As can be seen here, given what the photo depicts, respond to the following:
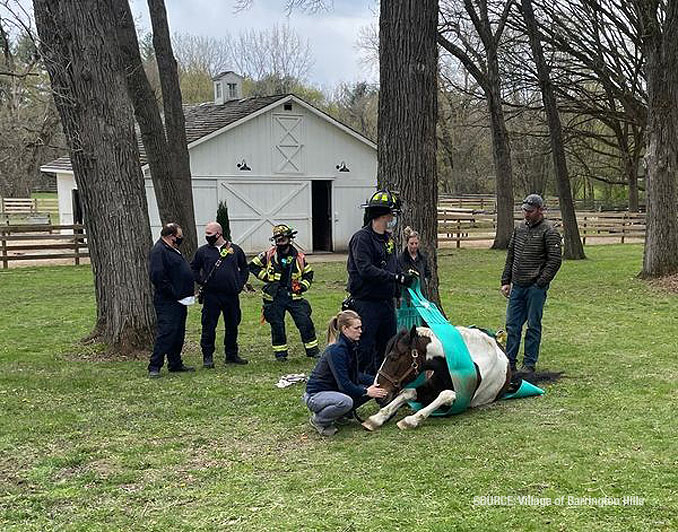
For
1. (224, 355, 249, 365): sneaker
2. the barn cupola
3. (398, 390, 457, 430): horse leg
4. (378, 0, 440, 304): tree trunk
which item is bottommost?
(224, 355, 249, 365): sneaker

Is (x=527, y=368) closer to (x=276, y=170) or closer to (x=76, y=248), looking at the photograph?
(x=276, y=170)

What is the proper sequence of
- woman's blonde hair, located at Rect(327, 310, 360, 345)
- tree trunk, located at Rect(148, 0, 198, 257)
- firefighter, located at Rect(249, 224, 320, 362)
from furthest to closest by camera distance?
tree trunk, located at Rect(148, 0, 198, 257)
firefighter, located at Rect(249, 224, 320, 362)
woman's blonde hair, located at Rect(327, 310, 360, 345)

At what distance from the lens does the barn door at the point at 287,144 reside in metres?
23.9

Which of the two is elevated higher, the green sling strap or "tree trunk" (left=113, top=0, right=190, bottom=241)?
"tree trunk" (left=113, top=0, right=190, bottom=241)

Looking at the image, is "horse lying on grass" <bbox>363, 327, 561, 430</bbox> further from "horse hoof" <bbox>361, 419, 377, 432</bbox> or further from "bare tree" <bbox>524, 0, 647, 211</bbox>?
"bare tree" <bbox>524, 0, 647, 211</bbox>

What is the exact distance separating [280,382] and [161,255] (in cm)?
193

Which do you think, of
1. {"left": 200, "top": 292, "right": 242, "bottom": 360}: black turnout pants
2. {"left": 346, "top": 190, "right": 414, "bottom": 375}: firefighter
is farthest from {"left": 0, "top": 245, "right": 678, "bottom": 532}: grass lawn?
{"left": 346, "top": 190, "right": 414, "bottom": 375}: firefighter

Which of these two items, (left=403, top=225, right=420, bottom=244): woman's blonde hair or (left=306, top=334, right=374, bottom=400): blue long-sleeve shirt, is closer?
(left=306, top=334, right=374, bottom=400): blue long-sleeve shirt

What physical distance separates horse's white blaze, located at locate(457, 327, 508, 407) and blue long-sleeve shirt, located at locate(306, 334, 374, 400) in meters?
1.02

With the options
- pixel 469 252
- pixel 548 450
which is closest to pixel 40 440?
Answer: pixel 548 450

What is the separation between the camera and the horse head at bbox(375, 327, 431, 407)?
19.5 feet

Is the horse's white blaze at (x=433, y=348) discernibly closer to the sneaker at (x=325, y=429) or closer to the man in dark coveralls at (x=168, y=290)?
the sneaker at (x=325, y=429)

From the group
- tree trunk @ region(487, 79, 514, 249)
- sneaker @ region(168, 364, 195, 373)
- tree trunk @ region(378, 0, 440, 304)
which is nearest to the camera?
sneaker @ region(168, 364, 195, 373)

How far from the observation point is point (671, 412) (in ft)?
20.0
